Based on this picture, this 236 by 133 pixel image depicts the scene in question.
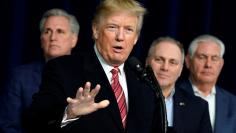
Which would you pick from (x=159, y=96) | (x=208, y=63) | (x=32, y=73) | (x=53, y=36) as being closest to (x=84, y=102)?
(x=159, y=96)

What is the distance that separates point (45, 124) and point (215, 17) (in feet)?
7.08

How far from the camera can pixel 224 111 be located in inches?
129

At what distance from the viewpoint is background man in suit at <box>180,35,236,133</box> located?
328 cm

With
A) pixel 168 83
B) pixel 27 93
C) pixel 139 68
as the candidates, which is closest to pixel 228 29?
pixel 168 83

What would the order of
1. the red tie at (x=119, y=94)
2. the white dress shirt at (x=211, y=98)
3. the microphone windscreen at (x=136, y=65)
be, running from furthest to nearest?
the white dress shirt at (x=211, y=98) → the red tie at (x=119, y=94) → the microphone windscreen at (x=136, y=65)

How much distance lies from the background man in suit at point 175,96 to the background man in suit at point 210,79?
1.08 feet

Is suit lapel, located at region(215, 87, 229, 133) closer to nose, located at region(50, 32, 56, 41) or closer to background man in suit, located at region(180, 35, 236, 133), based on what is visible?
background man in suit, located at region(180, 35, 236, 133)

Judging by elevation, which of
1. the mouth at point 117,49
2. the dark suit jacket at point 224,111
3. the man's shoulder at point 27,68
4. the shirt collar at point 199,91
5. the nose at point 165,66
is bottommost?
the dark suit jacket at point 224,111

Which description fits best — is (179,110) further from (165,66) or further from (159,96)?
(159,96)

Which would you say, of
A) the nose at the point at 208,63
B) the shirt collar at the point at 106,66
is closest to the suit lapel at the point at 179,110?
the nose at the point at 208,63

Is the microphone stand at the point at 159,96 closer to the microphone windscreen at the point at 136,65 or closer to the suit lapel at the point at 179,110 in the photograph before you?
the microphone windscreen at the point at 136,65

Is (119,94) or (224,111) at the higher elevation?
Answer: (119,94)

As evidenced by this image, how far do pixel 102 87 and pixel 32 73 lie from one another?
0.91 m

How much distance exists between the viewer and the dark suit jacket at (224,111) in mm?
3199
